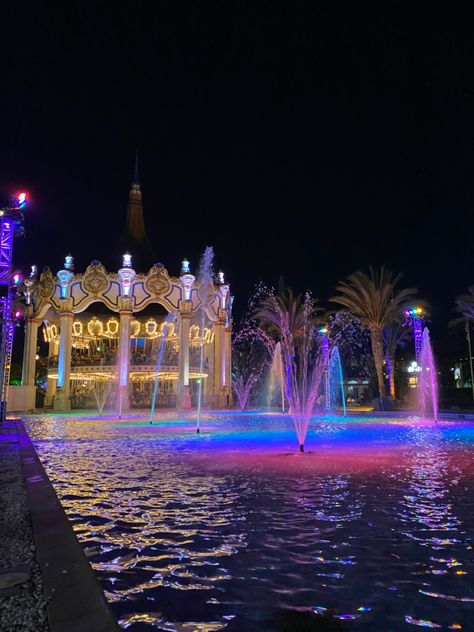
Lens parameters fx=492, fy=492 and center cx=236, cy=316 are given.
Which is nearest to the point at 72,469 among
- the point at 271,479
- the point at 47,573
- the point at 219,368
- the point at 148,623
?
the point at 271,479

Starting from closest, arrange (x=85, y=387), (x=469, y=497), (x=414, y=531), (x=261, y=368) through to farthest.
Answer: (x=414, y=531) → (x=469, y=497) → (x=85, y=387) → (x=261, y=368)

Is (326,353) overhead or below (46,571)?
overhead

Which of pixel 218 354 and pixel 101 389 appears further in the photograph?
pixel 101 389

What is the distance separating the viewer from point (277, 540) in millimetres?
4867

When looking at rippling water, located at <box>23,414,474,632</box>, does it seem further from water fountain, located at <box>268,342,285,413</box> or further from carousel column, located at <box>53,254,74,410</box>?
water fountain, located at <box>268,342,285,413</box>

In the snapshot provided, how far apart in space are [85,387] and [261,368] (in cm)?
2650

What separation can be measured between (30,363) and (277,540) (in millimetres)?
41181

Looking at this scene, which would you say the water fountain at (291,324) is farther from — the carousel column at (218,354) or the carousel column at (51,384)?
the carousel column at (51,384)

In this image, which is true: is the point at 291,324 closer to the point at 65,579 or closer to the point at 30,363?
the point at 30,363

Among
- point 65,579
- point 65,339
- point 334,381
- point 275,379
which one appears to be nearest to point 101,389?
point 65,339

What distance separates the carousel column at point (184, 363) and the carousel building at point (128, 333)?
0.27ft

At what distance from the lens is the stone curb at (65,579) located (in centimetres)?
288

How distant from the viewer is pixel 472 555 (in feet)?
14.5

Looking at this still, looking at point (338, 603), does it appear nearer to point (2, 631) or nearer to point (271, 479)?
point (2, 631)
